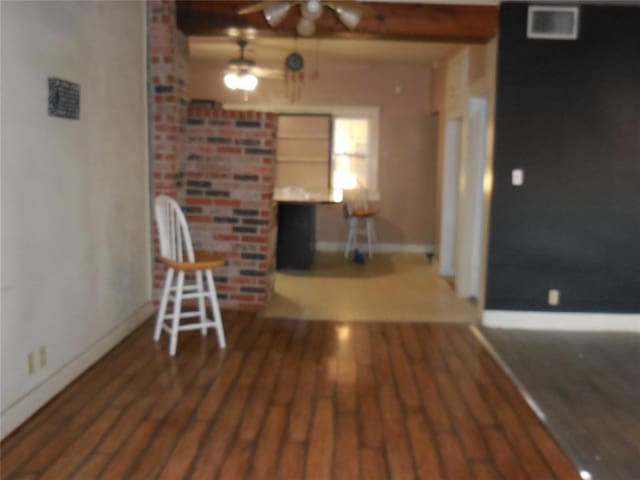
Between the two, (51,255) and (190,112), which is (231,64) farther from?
(51,255)

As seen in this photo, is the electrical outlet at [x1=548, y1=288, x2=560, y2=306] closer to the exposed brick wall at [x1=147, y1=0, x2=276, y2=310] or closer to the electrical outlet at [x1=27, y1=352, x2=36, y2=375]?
the exposed brick wall at [x1=147, y1=0, x2=276, y2=310]

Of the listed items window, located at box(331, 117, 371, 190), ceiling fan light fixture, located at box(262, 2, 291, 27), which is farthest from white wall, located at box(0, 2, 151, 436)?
window, located at box(331, 117, 371, 190)

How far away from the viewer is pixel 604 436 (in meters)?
3.03

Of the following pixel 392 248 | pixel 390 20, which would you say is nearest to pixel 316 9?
pixel 390 20

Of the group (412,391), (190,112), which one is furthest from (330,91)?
(412,391)

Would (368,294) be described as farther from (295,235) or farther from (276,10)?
(276,10)

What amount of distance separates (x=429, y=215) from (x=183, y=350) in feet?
16.1

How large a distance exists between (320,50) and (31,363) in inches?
204

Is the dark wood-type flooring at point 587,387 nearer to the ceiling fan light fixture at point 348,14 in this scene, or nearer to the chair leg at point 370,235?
the ceiling fan light fixture at point 348,14

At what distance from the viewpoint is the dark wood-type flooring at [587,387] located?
286cm

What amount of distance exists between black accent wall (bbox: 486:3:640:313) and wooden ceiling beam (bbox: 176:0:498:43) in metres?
0.20

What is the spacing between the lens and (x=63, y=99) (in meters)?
3.25

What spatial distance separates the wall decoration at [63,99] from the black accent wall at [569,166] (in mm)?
3018

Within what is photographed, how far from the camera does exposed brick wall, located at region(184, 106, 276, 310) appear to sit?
5.05 m
